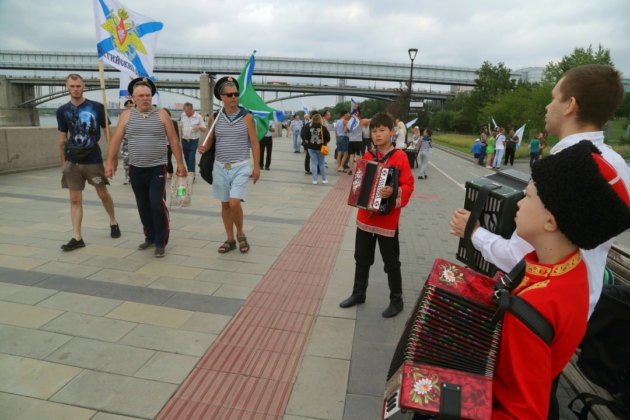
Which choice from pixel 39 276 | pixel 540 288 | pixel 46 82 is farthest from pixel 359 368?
pixel 46 82

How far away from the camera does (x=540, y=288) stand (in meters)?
1.43

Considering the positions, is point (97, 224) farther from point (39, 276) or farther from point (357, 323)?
point (357, 323)

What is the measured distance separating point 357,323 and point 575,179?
2.75m

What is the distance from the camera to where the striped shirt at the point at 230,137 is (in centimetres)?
514

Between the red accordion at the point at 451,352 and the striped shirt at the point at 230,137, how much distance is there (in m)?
4.00

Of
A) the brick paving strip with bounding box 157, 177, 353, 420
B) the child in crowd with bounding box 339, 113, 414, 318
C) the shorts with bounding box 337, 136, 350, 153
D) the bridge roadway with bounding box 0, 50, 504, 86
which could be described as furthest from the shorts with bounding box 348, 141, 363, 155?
the bridge roadway with bounding box 0, 50, 504, 86

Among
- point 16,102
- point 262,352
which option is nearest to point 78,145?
point 262,352

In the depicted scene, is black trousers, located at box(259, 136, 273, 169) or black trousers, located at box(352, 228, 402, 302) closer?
black trousers, located at box(352, 228, 402, 302)

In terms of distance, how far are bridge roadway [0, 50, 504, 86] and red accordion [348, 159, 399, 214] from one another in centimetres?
6454

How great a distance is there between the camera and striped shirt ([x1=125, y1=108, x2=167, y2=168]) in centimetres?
493

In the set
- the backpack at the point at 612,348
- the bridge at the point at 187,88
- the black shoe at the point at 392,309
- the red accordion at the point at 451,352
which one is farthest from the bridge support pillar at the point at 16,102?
the backpack at the point at 612,348

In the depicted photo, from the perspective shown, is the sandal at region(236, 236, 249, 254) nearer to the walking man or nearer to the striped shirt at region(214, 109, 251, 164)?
the striped shirt at region(214, 109, 251, 164)

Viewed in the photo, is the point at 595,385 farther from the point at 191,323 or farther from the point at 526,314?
the point at 191,323

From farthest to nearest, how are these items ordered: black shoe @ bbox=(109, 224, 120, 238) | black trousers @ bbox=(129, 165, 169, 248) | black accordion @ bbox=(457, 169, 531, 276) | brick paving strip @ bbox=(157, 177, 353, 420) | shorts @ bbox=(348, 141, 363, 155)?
shorts @ bbox=(348, 141, 363, 155)
black shoe @ bbox=(109, 224, 120, 238)
black trousers @ bbox=(129, 165, 169, 248)
brick paving strip @ bbox=(157, 177, 353, 420)
black accordion @ bbox=(457, 169, 531, 276)
